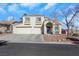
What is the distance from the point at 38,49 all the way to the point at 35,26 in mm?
806

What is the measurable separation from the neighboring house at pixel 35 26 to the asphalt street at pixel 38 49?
458 mm

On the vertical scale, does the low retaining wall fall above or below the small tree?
below

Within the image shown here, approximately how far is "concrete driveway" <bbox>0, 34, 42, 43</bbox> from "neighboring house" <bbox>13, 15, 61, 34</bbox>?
0.14 metres

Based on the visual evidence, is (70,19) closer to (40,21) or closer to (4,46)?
(40,21)

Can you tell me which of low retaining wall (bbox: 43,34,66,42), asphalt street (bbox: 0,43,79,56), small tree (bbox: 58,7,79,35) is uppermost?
small tree (bbox: 58,7,79,35)

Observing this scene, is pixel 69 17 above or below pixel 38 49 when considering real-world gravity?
above

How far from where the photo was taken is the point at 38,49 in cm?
834

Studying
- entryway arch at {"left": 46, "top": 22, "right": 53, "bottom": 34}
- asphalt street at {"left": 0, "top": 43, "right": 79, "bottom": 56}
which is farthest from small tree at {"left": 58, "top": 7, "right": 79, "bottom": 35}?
asphalt street at {"left": 0, "top": 43, "right": 79, "bottom": 56}

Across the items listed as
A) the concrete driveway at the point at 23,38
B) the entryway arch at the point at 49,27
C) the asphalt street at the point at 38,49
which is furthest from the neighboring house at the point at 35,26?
the asphalt street at the point at 38,49

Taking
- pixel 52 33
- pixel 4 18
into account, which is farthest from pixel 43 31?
pixel 4 18

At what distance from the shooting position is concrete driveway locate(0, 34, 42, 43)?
8414 millimetres

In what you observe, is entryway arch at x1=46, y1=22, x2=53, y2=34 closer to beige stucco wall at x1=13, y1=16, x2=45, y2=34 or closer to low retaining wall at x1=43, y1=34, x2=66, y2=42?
low retaining wall at x1=43, y1=34, x2=66, y2=42

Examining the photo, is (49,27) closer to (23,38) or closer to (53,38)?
(53,38)

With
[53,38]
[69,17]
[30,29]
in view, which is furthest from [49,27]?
[69,17]
